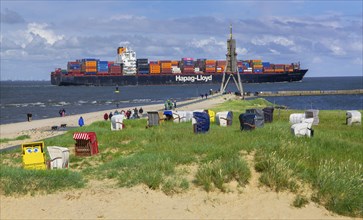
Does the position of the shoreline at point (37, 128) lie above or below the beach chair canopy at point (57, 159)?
below

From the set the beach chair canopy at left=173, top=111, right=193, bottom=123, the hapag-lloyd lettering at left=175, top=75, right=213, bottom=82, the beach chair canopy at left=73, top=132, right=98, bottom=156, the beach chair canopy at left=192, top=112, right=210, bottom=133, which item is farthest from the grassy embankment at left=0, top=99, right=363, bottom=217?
the hapag-lloyd lettering at left=175, top=75, right=213, bottom=82

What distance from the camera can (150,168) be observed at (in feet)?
48.8

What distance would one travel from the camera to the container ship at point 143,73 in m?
193

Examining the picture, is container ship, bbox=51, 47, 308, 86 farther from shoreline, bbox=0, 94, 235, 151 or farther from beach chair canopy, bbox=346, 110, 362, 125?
beach chair canopy, bbox=346, 110, 362, 125

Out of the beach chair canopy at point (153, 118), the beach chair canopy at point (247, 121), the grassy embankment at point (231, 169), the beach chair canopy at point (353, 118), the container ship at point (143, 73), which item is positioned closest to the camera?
the grassy embankment at point (231, 169)

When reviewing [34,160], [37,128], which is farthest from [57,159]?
[37,128]

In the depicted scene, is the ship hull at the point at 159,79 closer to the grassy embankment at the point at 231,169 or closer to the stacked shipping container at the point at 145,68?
the stacked shipping container at the point at 145,68

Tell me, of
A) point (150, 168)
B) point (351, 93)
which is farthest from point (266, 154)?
point (351, 93)

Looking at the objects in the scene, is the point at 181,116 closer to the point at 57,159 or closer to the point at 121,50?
the point at 57,159

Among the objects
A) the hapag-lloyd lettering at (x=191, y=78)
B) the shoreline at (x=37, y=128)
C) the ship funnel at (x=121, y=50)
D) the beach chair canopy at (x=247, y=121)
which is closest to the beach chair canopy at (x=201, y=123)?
the beach chair canopy at (x=247, y=121)

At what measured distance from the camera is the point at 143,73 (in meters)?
199

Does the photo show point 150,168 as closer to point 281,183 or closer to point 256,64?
point 281,183

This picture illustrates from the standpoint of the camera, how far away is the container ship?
193m

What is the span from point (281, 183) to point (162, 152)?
213 inches
